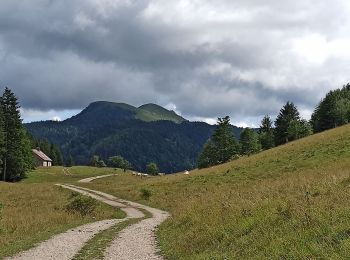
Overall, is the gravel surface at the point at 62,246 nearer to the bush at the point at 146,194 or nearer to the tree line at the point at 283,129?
the bush at the point at 146,194

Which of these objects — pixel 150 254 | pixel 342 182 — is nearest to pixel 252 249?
pixel 150 254

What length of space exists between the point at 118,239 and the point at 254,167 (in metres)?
35.2

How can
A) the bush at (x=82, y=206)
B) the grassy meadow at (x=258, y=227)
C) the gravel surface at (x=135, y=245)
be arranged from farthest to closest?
the bush at (x=82, y=206) → the gravel surface at (x=135, y=245) → the grassy meadow at (x=258, y=227)

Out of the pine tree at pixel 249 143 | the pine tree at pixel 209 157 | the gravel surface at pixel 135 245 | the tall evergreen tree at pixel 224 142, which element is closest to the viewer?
the gravel surface at pixel 135 245

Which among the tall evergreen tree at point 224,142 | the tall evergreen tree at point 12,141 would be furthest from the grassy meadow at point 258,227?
the tall evergreen tree at point 224,142

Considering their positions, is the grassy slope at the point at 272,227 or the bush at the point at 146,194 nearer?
the grassy slope at the point at 272,227

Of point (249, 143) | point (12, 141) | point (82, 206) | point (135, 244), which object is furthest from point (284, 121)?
point (135, 244)

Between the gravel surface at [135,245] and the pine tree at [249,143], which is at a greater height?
the pine tree at [249,143]

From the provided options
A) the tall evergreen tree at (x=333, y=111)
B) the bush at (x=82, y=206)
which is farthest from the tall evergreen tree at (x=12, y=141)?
the tall evergreen tree at (x=333, y=111)

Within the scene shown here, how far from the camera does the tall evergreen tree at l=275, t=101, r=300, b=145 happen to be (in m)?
115

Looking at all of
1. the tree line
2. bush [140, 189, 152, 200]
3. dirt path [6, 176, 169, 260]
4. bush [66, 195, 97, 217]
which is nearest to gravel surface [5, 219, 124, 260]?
dirt path [6, 176, 169, 260]

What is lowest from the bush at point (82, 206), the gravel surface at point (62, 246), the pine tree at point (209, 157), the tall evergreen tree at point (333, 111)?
the gravel surface at point (62, 246)

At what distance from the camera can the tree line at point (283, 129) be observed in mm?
108125

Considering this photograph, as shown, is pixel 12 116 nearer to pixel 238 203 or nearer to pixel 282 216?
pixel 238 203
